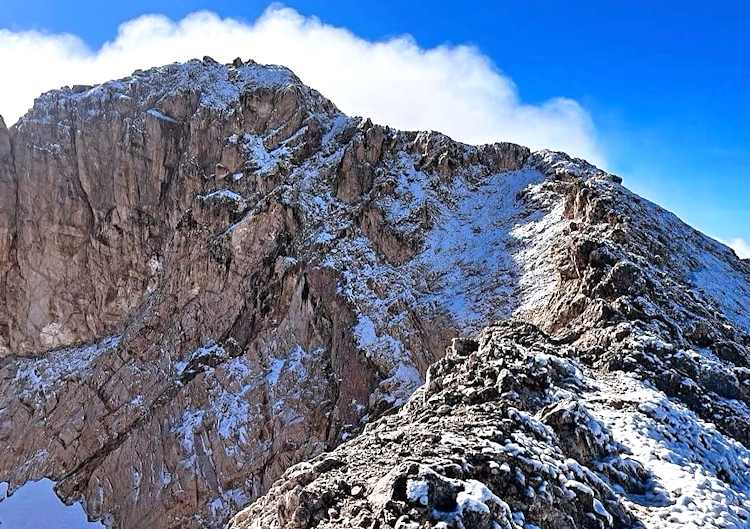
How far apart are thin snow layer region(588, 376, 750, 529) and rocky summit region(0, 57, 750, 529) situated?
0.07 meters

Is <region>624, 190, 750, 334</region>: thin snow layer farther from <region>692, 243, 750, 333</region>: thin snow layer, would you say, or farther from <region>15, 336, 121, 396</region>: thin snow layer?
<region>15, 336, 121, 396</region>: thin snow layer

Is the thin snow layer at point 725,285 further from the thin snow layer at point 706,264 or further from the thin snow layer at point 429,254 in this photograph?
the thin snow layer at point 429,254

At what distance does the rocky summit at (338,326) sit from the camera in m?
13.3

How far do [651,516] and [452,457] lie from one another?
157 inches

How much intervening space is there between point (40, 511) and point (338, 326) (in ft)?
69.4

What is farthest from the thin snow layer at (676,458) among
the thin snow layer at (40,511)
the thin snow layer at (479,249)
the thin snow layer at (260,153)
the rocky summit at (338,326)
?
the thin snow layer at (40,511)

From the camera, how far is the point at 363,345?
113ft

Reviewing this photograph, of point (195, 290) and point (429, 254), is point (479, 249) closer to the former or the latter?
point (429, 254)

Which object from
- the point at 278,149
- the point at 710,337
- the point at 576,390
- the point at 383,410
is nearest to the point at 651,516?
the point at 576,390

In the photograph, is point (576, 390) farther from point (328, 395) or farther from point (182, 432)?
point (182, 432)

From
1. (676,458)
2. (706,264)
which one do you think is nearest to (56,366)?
(706,264)

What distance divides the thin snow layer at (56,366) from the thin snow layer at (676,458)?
1423 inches

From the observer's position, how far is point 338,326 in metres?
36.1

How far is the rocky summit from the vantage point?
13258 millimetres
